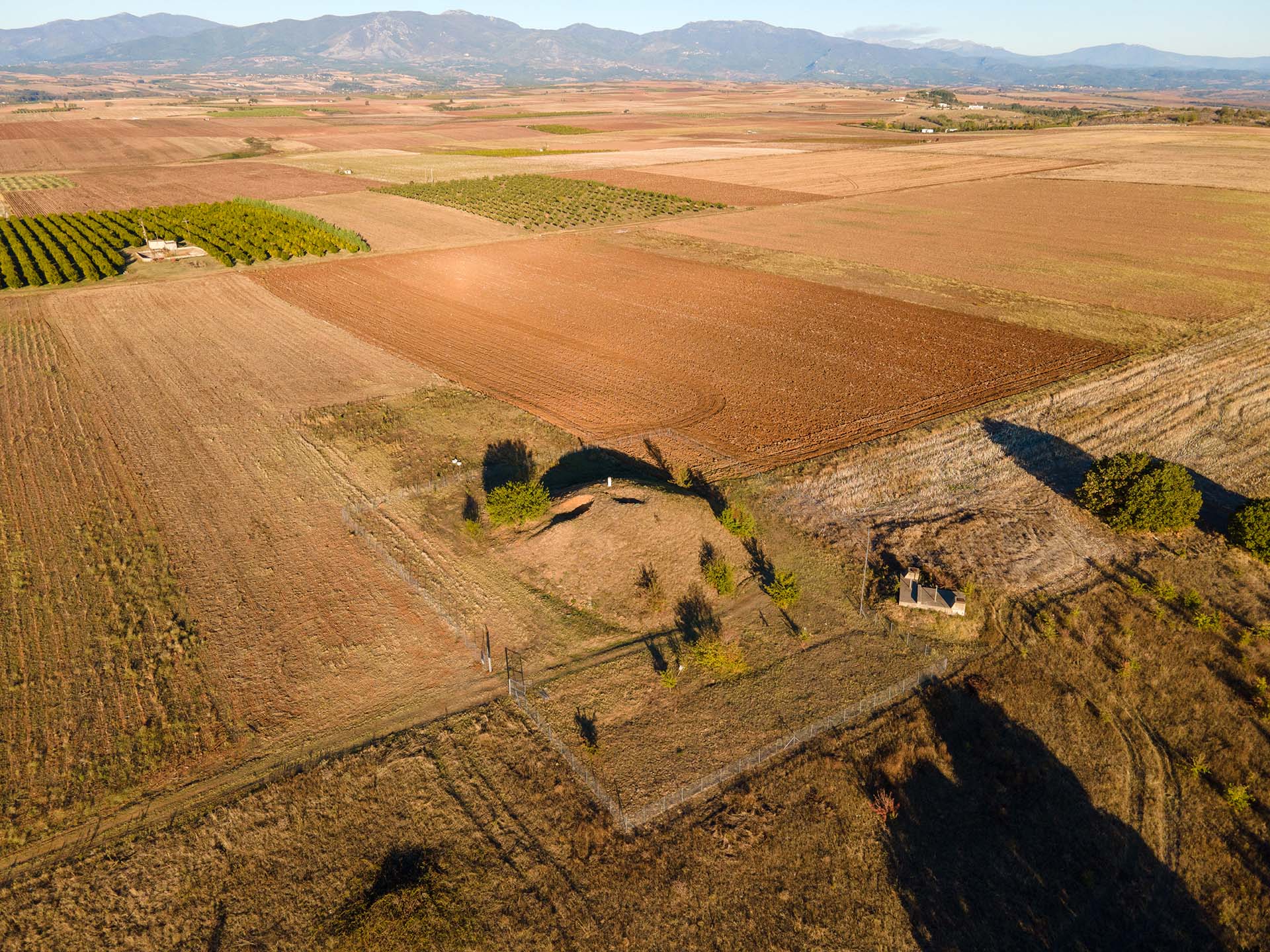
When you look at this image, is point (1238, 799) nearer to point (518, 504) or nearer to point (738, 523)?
point (738, 523)

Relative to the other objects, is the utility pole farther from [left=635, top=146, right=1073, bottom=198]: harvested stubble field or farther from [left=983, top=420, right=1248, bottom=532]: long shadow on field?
[left=635, top=146, right=1073, bottom=198]: harvested stubble field

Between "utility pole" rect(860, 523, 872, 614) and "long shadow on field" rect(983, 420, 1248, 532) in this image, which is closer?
"utility pole" rect(860, 523, 872, 614)

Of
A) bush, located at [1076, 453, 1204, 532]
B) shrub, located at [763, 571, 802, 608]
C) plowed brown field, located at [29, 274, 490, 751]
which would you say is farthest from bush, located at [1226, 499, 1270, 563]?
plowed brown field, located at [29, 274, 490, 751]

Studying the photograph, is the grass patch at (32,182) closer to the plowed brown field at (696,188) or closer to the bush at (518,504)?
the plowed brown field at (696,188)

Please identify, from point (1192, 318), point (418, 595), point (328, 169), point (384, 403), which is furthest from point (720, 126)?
point (418, 595)

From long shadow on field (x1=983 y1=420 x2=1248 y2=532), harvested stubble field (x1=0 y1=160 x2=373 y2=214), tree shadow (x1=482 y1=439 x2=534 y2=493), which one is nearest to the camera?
long shadow on field (x1=983 y1=420 x2=1248 y2=532)

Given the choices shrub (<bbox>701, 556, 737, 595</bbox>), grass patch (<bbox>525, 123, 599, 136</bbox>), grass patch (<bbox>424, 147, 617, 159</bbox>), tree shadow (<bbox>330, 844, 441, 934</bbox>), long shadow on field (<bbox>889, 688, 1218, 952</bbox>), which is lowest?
tree shadow (<bbox>330, 844, 441, 934</bbox>)

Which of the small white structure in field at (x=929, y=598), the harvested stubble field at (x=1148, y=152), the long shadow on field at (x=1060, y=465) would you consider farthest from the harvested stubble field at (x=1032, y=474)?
the harvested stubble field at (x=1148, y=152)
